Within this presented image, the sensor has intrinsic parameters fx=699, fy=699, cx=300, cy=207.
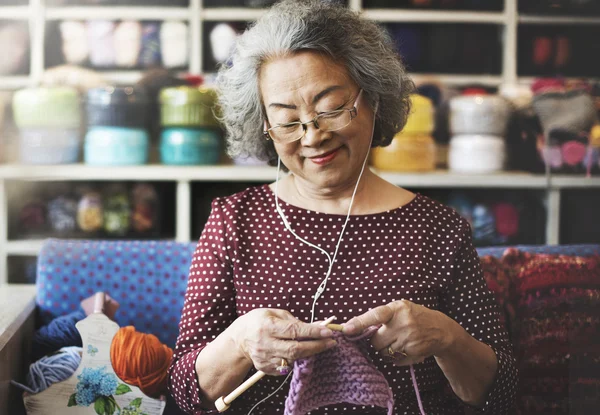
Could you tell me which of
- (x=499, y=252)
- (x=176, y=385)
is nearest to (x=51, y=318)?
(x=176, y=385)

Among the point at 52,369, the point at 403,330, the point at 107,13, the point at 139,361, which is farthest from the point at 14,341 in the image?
the point at 107,13

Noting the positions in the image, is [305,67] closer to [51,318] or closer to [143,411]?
[143,411]

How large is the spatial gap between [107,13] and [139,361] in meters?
1.91

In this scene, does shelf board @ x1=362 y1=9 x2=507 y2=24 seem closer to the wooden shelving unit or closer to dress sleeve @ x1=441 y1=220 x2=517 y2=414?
the wooden shelving unit

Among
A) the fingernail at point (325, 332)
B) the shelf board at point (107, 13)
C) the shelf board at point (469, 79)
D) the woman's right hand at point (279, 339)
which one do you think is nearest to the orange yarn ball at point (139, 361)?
the woman's right hand at point (279, 339)

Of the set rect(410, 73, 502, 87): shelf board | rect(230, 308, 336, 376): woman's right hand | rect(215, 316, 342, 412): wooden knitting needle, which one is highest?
rect(410, 73, 502, 87): shelf board

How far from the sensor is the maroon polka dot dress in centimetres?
125

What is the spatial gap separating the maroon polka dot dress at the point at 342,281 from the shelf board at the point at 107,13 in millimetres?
1798

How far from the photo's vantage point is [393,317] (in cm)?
107

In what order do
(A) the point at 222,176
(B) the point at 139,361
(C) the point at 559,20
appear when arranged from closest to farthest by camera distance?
1. (B) the point at 139,361
2. (A) the point at 222,176
3. (C) the point at 559,20

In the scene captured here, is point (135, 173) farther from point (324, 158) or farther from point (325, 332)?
point (325, 332)

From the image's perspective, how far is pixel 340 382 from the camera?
44.4 inches

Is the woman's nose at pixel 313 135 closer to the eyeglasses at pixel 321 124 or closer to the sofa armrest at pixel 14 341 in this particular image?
the eyeglasses at pixel 321 124

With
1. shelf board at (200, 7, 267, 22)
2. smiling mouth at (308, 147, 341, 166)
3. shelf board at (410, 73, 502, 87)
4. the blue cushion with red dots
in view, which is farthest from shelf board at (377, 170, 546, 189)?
smiling mouth at (308, 147, 341, 166)
